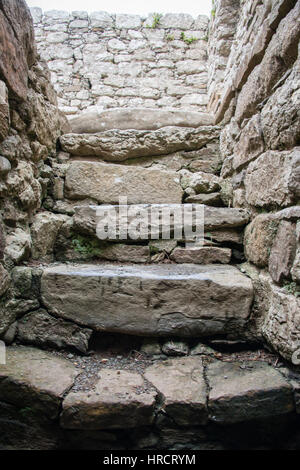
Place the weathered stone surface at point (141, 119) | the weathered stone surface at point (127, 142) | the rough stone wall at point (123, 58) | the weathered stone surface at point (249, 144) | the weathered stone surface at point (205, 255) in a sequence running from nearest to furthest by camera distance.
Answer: the weathered stone surface at point (249, 144), the weathered stone surface at point (205, 255), the weathered stone surface at point (127, 142), the weathered stone surface at point (141, 119), the rough stone wall at point (123, 58)

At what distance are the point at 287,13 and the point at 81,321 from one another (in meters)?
1.67

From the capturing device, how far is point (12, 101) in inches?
53.7

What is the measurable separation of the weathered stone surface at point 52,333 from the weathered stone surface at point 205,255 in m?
0.65

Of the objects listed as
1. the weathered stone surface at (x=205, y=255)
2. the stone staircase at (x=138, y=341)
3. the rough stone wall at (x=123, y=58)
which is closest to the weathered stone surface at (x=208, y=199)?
the stone staircase at (x=138, y=341)

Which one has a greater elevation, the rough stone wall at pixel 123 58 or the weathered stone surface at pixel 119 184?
the rough stone wall at pixel 123 58

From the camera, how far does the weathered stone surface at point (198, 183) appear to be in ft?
6.25

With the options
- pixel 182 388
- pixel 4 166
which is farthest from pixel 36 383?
pixel 4 166

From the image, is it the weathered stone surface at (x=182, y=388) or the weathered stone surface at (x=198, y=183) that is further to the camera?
the weathered stone surface at (x=198, y=183)

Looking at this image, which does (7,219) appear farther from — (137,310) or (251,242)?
(251,242)

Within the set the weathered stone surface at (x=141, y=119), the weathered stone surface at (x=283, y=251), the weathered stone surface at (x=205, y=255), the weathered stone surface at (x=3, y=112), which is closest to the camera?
the weathered stone surface at (x=283, y=251)

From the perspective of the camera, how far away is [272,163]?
4.10 feet

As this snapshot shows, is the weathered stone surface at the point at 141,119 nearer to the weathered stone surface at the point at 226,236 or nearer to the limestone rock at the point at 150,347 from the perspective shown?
the weathered stone surface at the point at 226,236

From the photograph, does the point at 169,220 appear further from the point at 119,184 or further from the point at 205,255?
the point at 119,184
